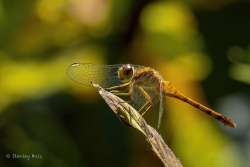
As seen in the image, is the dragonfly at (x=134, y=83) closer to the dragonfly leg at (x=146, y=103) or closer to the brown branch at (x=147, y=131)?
the dragonfly leg at (x=146, y=103)

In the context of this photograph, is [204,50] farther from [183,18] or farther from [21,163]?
[21,163]

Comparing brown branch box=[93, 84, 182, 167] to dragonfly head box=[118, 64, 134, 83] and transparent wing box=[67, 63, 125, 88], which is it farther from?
dragonfly head box=[118, 64, 134, 83]

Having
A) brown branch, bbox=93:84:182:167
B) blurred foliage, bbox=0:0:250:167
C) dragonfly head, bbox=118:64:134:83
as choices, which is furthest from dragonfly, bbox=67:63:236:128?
brown branch, bbox=93:84:182:167

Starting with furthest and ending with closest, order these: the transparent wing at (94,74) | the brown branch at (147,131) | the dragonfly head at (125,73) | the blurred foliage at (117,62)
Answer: the blurred foliage at (117,62) → the dragonfly head at (125,73) → the transparent wing at (94,74) → the brown branch at (147,131)

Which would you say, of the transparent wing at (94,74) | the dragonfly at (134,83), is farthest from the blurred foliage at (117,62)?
the transparent wing at (94,74)

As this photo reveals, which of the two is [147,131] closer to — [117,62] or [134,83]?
[134,83]

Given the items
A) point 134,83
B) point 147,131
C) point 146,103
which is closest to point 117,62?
point 134,83

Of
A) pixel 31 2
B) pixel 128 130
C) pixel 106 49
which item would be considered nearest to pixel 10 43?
pixel 31 2
